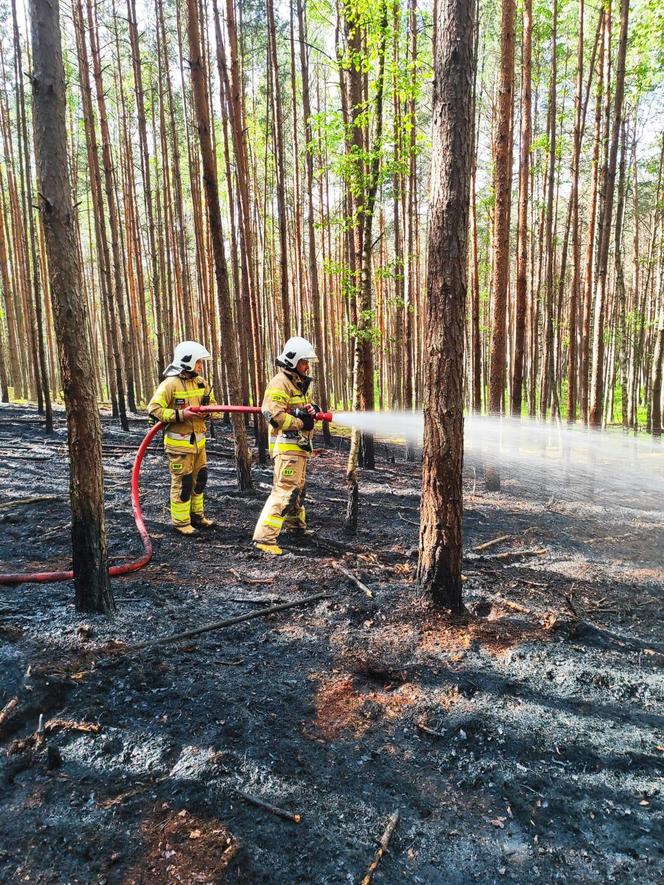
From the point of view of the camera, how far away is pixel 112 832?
6.54 feet

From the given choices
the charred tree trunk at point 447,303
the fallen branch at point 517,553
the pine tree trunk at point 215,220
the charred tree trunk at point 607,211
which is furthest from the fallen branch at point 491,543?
the charred tree trunk at point 607,211

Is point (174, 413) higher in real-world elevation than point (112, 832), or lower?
higher

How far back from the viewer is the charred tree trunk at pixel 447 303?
340 centimetres

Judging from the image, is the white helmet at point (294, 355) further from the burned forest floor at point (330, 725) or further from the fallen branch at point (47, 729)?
the fallen branch at point (47, 729)

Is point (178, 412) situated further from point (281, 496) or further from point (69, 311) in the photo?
point (69, 311)

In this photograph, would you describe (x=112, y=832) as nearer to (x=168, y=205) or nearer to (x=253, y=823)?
(x=253, y=823)

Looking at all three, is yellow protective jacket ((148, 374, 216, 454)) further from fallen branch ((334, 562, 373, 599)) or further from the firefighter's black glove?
fallen branch ((334, 562, 373, 599))

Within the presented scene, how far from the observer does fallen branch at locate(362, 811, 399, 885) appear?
1893 mm

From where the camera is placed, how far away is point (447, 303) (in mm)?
3578

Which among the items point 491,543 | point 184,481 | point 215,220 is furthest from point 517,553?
point 215,220

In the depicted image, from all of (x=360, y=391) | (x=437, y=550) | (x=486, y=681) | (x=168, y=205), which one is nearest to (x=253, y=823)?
(x=486, y=681)

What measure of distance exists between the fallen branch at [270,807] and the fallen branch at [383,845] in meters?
0.34

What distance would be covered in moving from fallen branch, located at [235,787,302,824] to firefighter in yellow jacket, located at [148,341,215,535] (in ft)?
12.7

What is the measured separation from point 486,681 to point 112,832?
213cm
